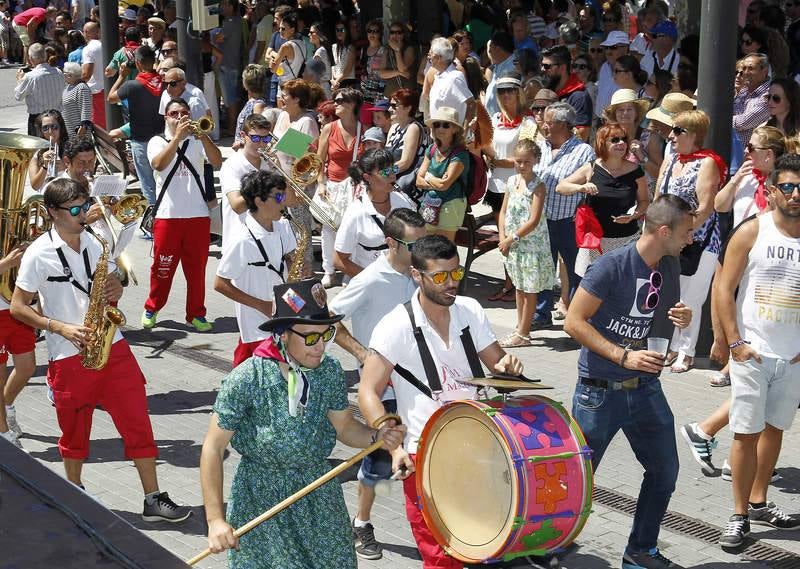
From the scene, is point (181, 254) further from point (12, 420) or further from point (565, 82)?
point (565, 82)

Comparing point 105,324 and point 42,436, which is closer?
point 105,324

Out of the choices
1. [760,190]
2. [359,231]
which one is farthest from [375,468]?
[760,190]

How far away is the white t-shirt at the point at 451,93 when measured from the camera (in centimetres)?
1370

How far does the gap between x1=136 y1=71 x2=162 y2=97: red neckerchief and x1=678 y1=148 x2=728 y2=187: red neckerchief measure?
6.88m

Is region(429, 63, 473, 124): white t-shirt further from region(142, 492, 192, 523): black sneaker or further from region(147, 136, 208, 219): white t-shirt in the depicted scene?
region(142, 492, 192, 523): black sneaker

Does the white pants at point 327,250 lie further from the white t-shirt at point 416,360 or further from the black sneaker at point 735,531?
the white t-shirt at point 416,360

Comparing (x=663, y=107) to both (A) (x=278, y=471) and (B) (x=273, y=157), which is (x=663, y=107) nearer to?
(B) (x=273, y=157)

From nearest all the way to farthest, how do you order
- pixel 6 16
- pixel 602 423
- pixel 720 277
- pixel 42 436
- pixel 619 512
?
pixel 602 423 → pixel 720 277 → pixel 619 512 → pixel 42 436 → pixel 6 16

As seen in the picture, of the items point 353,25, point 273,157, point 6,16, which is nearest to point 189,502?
point 273,157

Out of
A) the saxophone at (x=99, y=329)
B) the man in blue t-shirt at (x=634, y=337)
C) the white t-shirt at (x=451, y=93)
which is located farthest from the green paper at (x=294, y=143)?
the man in blue t-shirt at (x=634, y=337)

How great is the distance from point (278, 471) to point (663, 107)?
19.8 ft

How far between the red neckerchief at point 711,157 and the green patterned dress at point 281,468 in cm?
499

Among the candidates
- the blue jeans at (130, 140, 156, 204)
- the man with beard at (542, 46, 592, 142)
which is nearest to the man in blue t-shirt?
the man with beard at (542, 46, 592, 142)

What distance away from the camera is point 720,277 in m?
7.11
